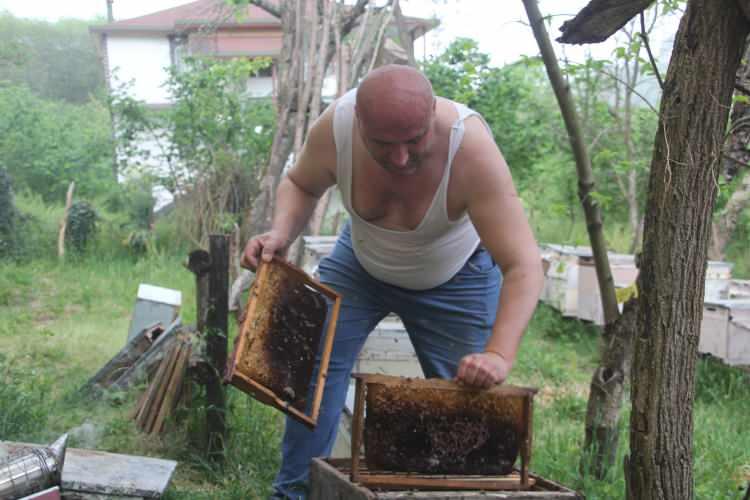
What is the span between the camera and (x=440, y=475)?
2.34m

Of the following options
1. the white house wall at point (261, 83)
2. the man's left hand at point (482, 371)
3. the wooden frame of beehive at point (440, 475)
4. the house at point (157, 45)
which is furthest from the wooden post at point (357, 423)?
the white house wall at point (261, 83)

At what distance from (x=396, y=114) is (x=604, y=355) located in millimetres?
1939

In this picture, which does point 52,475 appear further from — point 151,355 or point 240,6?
point 240,6

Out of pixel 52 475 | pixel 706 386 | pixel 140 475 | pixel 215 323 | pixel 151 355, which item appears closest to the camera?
pixel 52 475

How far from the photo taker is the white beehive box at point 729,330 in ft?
18.2

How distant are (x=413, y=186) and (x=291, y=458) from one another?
108 cm

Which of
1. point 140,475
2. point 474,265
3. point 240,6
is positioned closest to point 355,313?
point 474,265

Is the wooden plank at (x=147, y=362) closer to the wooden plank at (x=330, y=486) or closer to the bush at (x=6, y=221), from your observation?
the wooden plank at (x=330, y=486)

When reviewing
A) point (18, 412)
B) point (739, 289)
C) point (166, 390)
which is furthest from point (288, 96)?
point (739, 289)

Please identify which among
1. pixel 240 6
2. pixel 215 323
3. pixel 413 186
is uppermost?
pixel 240 6

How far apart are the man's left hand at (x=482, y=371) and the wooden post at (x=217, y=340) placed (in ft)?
6.38

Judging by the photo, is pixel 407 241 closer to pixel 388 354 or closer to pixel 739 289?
pixel 388 354

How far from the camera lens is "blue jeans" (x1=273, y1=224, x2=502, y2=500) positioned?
294 centimetres

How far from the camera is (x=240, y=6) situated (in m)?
9.89
